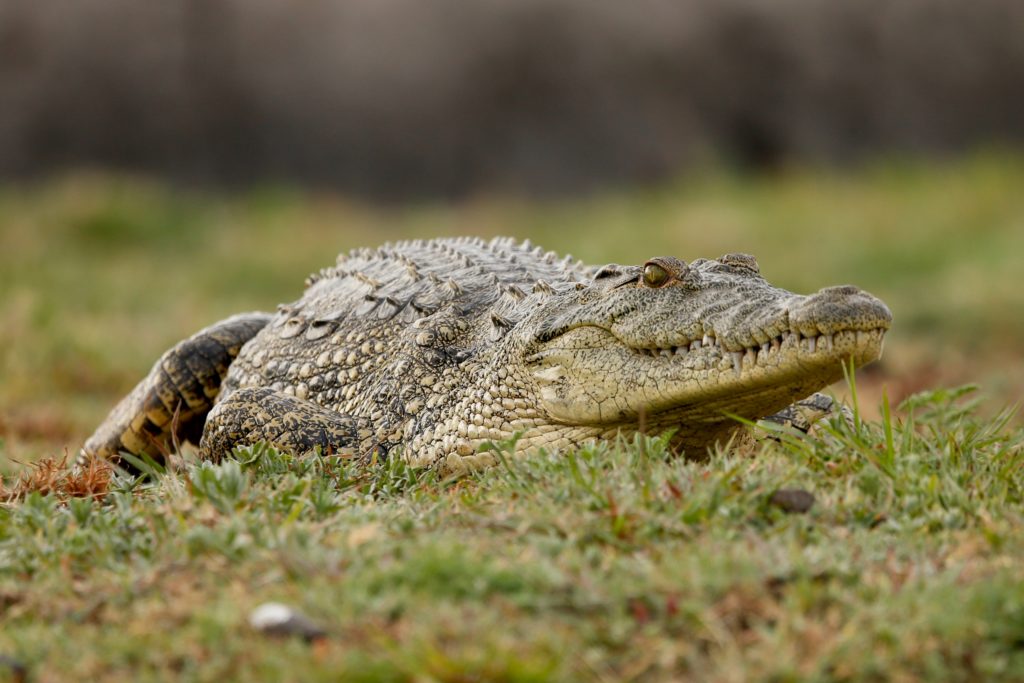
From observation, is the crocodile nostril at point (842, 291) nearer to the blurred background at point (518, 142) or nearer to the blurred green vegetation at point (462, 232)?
the blurred green vegetation at point (462, 232)

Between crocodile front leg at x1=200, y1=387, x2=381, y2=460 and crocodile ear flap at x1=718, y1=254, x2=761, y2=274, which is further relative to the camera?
crocodile front leg at x1=200, y1=387, x2=381, y2=460

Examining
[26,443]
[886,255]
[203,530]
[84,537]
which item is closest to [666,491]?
[203,530]

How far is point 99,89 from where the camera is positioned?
17.2 meters

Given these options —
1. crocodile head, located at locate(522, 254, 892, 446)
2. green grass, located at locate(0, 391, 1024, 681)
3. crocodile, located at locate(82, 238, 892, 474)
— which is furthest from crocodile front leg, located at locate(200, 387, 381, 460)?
crocodile head, located at locate(522, 254, 892, 446)

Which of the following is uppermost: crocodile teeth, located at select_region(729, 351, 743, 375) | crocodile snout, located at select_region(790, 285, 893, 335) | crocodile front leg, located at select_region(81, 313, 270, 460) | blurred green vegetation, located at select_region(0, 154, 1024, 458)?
crocodile snout, located at select_region(790, 285, 893, 335)

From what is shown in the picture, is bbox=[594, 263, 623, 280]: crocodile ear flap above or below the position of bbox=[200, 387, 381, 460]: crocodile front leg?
above

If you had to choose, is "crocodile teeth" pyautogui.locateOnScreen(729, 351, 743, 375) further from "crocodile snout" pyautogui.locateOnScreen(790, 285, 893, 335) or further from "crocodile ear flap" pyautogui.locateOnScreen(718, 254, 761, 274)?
"crocodile ear flap" pyautogui.locateOnScreen(718, 254, 761, 274)

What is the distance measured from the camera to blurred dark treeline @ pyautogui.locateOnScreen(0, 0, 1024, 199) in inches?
680

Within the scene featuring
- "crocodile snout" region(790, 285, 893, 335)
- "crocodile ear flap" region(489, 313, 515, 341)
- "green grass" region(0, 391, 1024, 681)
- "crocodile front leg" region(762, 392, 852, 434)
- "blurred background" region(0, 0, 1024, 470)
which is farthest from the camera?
"blurred background" region(0, 0, 1024, 470)

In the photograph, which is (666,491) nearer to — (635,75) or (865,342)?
(865,342)

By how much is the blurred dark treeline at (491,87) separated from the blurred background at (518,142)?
1.6 inches

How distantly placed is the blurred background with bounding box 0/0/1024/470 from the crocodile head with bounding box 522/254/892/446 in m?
6.37

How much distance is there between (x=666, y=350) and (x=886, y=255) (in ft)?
34.0

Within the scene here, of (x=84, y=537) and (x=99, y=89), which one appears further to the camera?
(x=99, y=89)
